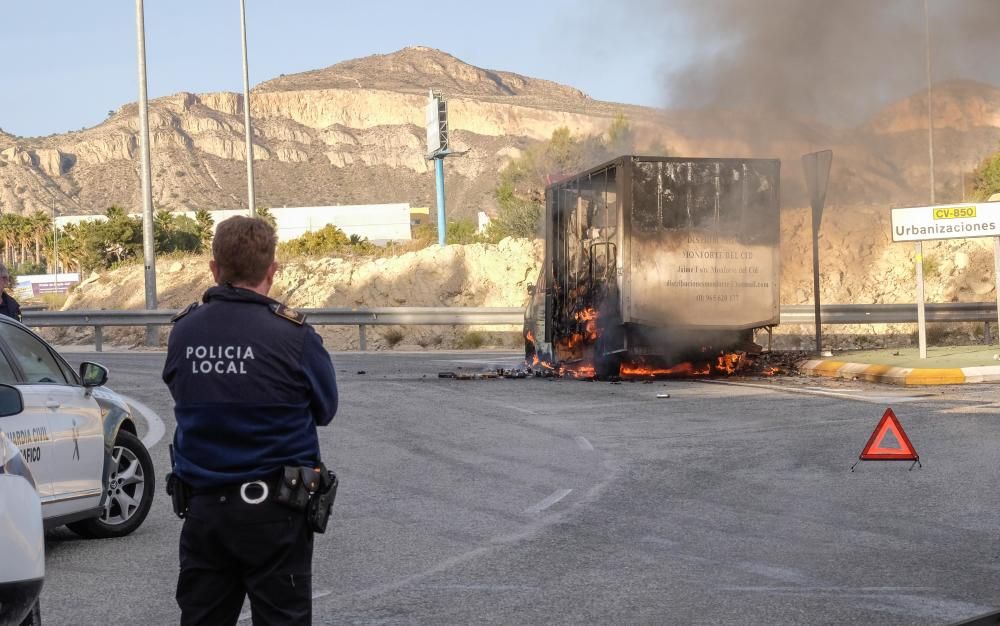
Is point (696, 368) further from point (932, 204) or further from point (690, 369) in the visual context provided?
point (932, 204)

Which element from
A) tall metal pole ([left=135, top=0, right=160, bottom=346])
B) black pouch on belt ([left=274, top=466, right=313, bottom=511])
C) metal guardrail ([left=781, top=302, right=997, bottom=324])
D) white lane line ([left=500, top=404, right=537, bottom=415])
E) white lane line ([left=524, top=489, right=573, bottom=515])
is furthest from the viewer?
tall metal pole ([left=135, top=0, right=160, bottom=346])

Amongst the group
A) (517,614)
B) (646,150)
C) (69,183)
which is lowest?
(517,614)

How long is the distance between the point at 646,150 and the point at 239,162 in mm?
153619

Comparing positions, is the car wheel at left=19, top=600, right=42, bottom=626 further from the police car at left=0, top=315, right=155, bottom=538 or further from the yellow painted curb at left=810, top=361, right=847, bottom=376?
the yellow painted curb at left=810, top=361, right=847, bottom=376

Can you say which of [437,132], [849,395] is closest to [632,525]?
[849,395]

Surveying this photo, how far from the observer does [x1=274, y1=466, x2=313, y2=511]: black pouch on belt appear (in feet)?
13.1

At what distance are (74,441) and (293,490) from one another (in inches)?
170

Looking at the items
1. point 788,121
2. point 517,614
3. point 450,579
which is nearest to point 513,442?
point 450,579

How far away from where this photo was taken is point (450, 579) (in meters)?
6.90

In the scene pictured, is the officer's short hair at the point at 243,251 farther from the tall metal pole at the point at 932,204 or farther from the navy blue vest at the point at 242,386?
the tall metal pole at the point at 932,204

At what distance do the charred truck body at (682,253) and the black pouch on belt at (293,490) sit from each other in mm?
14617

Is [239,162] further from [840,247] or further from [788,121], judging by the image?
[788,121]

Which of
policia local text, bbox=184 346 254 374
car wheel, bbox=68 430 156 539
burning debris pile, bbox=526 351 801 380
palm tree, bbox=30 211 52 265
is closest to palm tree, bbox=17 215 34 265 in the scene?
palm tree, bbox=30 211 52 265

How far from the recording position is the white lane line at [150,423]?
13172 mm
